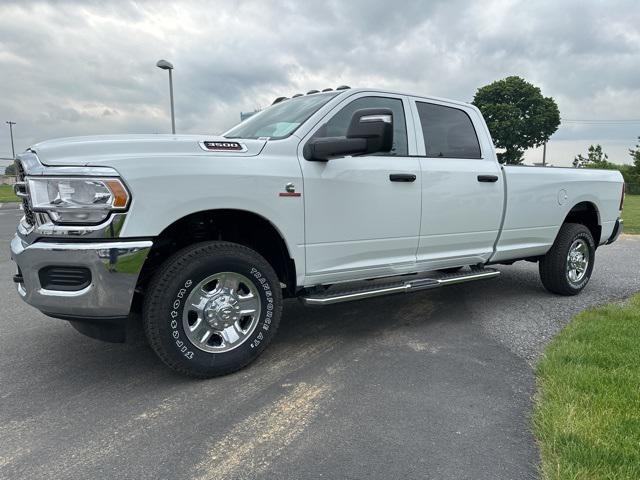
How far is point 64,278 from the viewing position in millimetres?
2770

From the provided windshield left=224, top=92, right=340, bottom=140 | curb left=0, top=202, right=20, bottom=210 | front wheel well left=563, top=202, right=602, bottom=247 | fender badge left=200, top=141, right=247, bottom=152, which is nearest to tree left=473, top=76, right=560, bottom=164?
curb left=0, top=202, right=20, bottom=210

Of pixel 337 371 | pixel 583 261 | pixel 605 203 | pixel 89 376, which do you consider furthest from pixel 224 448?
pixel 605 203

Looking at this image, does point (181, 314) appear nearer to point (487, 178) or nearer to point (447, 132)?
point (447, 132)

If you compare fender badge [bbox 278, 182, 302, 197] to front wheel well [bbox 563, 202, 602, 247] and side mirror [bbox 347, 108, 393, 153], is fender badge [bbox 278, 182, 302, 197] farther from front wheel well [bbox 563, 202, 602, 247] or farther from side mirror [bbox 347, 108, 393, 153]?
front wheel well [bbox 563, 202, 602, 247]

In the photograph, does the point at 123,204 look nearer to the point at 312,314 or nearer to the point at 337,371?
the point at 337,371

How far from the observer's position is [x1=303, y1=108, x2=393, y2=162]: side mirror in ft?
10.4

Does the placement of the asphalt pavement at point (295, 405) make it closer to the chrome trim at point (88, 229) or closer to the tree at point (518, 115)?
the chrome trim at point (88, 229)

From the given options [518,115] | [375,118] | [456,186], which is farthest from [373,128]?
[518,115]

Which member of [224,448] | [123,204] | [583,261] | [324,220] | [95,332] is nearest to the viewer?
[224,448]

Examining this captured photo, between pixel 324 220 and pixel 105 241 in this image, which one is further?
pixel 324 220

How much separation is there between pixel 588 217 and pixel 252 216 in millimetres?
4574

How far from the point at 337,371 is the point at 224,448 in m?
1.13

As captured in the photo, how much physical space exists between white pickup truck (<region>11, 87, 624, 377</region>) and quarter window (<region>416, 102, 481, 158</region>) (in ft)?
0.05

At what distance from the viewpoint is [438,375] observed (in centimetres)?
331
